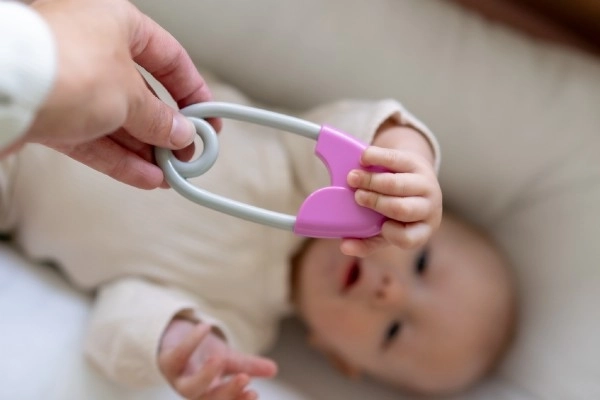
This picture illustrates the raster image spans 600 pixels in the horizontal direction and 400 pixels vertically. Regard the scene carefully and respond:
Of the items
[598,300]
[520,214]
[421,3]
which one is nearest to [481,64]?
[421,3]

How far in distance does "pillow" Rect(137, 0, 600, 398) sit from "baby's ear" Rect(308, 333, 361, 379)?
21 centimetres

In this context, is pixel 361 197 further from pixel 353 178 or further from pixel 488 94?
pixel 488 94

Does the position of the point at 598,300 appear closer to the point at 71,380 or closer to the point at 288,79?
the point at 288,79

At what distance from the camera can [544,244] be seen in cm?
95

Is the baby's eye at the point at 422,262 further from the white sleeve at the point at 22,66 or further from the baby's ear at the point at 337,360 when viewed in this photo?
the white sleeve at the point at 22,66

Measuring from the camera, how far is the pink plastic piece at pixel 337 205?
0.55 m

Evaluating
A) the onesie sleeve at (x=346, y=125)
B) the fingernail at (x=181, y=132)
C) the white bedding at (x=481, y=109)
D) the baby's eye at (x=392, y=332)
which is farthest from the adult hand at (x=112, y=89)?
the baby's eye at (x=392, y=332)

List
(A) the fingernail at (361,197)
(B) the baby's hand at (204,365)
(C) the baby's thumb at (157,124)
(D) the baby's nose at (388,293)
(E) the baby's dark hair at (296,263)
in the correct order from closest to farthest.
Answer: (C) the baby's thumb at (157,124)
(A) the fingernail at (361,197)
(B) the baby's hand at (204,365)
(D) the baby's nose at (388,293)
(E) the baby's dark hair at (296,263)

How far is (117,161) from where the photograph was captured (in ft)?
1.70

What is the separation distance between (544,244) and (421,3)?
1.17 feet

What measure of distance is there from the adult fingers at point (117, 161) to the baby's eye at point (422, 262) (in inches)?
17.6

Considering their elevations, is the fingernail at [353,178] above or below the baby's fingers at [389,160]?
below

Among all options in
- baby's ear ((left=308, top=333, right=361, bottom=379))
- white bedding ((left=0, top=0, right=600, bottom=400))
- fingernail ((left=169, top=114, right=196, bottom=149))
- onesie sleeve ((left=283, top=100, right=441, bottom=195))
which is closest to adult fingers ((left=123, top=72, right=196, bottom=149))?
fingernail ((left=169, top=114, right=196, bottom=149))

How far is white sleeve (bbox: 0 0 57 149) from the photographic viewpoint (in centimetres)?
33
